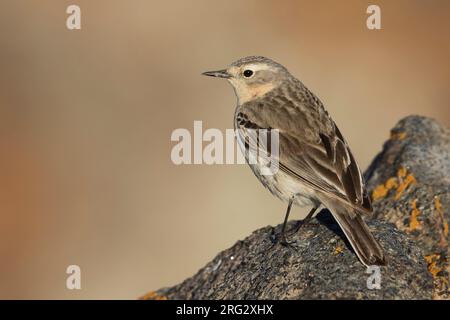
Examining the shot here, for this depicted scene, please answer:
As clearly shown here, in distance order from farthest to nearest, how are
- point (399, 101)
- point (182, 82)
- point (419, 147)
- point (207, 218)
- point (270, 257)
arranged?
point (399, 101) < point (182, 82) < point (207, 218) < point (419, 147) < point (270, 257)

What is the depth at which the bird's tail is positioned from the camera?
7.20 m

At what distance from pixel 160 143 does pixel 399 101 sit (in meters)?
7.57

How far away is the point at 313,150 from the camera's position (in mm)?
8500

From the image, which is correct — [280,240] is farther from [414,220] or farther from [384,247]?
[414,220]

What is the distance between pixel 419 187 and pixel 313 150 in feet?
5.72

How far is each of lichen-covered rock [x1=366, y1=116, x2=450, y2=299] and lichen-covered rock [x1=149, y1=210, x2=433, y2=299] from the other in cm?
52

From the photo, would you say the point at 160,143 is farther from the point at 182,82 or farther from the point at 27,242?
the point at 27,242

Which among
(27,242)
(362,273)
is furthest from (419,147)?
(27,242)

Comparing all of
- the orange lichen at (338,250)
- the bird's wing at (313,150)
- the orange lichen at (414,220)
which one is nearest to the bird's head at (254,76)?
the bird's wing at (313,150)

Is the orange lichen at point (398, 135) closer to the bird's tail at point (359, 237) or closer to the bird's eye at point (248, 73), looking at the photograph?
the bird's eye at point (248, 73)

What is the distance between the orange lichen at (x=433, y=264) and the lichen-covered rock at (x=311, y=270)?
0.43 metres

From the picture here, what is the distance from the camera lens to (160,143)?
18.4m

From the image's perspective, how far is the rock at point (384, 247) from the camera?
706cm

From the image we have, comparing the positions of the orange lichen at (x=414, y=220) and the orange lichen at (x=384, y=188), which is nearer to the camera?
the orange lichen at (x=414, y=220)
